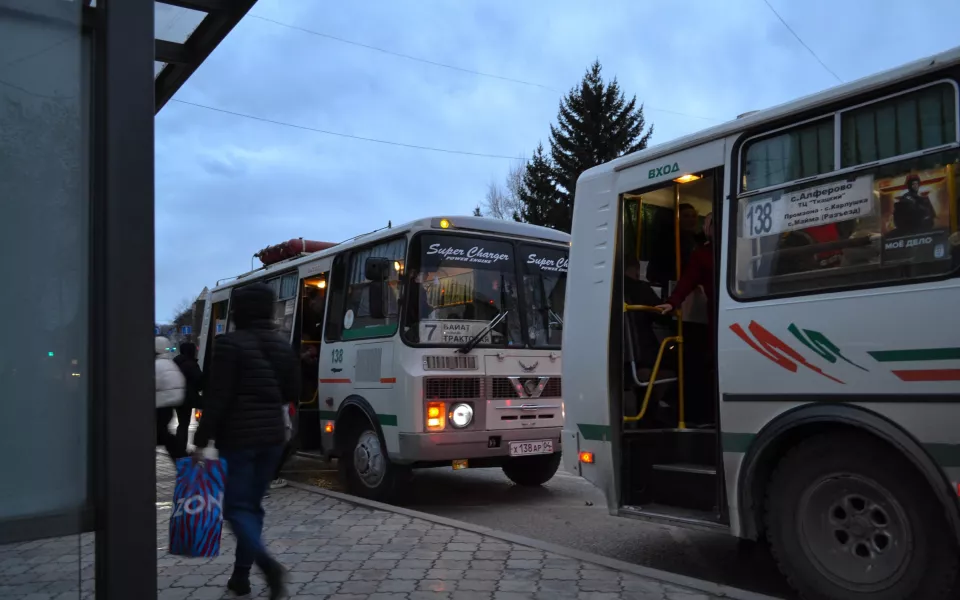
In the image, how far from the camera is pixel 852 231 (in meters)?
4.55

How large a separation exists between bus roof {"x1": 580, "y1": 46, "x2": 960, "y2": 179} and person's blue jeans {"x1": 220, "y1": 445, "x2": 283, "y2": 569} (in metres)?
3.20

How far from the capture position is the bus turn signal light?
25.4 ft

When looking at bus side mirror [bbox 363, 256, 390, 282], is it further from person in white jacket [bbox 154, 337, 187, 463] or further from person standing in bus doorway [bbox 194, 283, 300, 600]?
person standing in bus doorway [bbox 194, 283, 300, 600]

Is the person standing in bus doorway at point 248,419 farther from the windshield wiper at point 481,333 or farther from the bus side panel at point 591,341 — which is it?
the windshield wiper at point 481,333

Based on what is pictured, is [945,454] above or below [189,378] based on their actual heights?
below

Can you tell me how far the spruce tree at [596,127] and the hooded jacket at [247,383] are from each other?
31.2 meters

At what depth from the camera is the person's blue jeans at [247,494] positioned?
454 cm

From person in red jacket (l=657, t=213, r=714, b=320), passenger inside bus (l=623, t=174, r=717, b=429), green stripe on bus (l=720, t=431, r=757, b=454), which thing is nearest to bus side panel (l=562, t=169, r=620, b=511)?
passenger inside bus (l=623, t=174, r=717, b=429)

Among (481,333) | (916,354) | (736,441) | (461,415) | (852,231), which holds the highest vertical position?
(852,231)

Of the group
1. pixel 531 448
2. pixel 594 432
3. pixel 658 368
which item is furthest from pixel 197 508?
pixel 531 448

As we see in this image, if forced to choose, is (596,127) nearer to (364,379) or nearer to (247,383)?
(364,379)

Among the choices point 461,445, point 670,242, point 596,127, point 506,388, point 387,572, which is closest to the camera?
point 387,572

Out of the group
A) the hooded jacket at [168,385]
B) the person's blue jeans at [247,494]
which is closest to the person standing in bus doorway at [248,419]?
the person's blue jeans at [247,494]

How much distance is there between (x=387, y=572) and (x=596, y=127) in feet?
107
